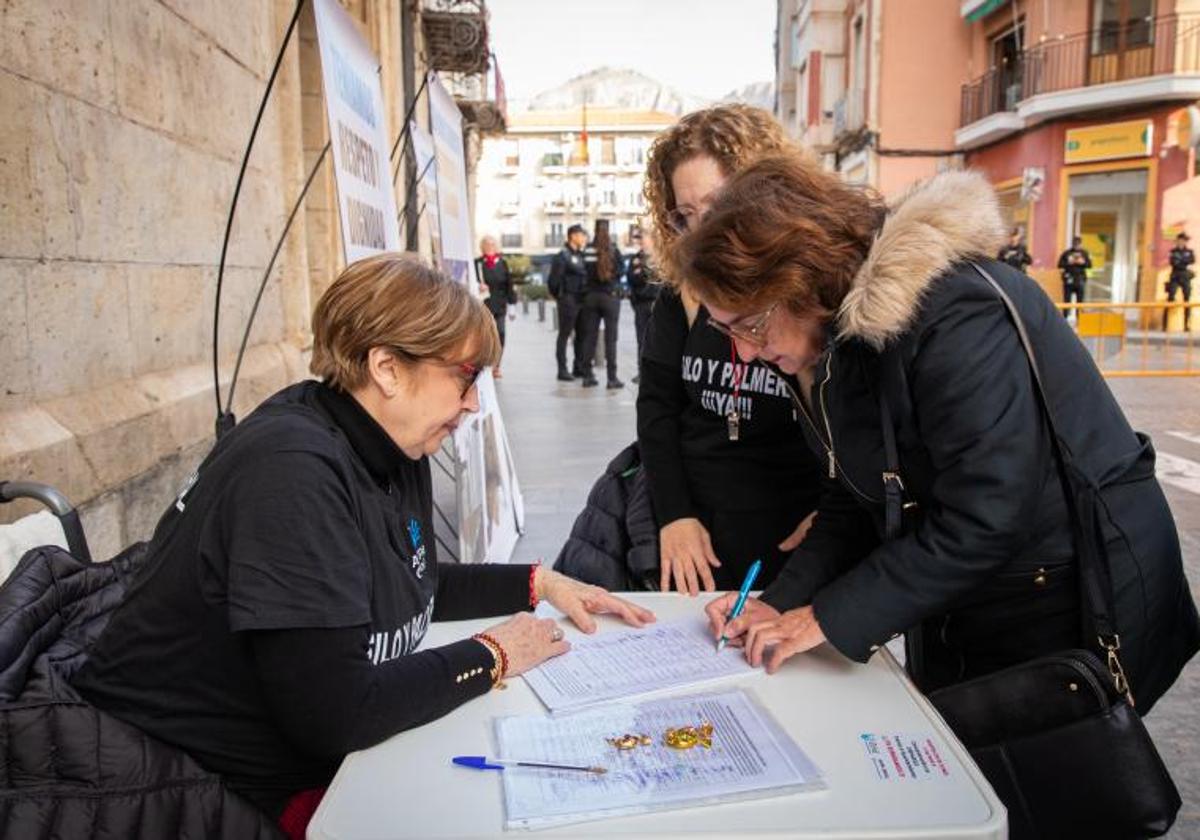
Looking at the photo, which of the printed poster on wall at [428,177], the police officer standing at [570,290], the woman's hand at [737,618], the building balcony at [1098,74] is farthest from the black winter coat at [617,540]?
the building balcony at [1098,74]

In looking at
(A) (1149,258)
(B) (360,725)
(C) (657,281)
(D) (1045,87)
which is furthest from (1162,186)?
(B) (360,725)

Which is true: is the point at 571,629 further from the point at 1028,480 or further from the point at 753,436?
the point at 1028,480

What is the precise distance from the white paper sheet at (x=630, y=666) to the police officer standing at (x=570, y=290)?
365 inches

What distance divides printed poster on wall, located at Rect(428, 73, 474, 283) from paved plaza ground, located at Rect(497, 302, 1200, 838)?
4.57ft

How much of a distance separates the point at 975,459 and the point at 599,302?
9406 mm

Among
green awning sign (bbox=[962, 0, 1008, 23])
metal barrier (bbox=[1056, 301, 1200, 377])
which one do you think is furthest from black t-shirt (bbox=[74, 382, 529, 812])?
green awning sign (bbox=[962, 0, 1008, 23])

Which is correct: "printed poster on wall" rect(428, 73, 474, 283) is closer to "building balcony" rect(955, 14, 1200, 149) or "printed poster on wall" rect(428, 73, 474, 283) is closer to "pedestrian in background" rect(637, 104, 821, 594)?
"pedestrian in background" rect(637, 104, 821, 594)

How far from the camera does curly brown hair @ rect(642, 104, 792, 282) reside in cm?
208

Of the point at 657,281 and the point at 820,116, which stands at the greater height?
the point at 820,116

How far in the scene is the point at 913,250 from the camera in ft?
4.66

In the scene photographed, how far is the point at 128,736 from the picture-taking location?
1350 mm

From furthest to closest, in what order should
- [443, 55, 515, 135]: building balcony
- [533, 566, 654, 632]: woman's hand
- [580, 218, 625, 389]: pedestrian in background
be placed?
[443, 55, 515, 135]: building balcony
[580, 218, 625, 389]: pedestrian in background
[533, 566, 654, 632]: woman's hand

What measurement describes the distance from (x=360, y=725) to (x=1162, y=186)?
1967 centimetres

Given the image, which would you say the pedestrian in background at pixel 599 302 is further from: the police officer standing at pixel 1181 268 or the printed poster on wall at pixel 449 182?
the police officer standing at pixel 1181 268
